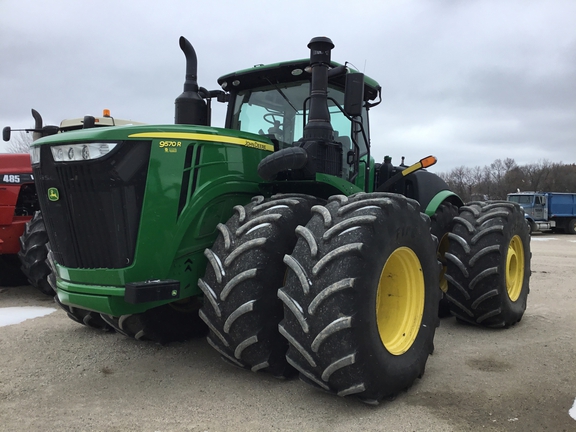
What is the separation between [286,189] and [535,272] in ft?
25.6

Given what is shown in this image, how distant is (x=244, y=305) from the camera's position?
10.9 feet

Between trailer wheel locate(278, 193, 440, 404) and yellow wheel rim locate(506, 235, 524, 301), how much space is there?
105 inches

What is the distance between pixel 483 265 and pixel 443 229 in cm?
75

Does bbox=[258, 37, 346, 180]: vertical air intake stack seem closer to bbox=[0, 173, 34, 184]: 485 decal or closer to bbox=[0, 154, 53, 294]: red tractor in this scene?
bbox=[0, 154, 53, 294]: red tractor

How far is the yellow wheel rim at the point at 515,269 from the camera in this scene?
18.7ft

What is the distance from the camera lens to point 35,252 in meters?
6.69

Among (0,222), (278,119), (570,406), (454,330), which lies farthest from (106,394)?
(0,222)

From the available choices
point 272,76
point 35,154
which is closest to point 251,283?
point 35,154

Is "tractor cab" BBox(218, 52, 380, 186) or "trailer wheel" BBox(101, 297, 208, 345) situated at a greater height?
"tractor cab" BBox(218, 52, 380, 186)

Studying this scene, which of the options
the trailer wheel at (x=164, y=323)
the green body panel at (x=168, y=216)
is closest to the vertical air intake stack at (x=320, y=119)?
the green body panel at (x=168, y=216)

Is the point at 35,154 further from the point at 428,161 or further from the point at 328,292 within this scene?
the point at 428,161

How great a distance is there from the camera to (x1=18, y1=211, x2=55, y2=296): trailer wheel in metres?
6.69

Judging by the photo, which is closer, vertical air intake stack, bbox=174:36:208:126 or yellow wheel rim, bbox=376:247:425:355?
yellow wheel rim, bbox=376:247:425:355

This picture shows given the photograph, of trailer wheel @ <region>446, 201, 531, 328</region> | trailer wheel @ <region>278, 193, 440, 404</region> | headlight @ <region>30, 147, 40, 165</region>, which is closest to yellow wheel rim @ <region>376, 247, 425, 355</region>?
trailer wheel @ <region>278, 193, 440, 404</region>
